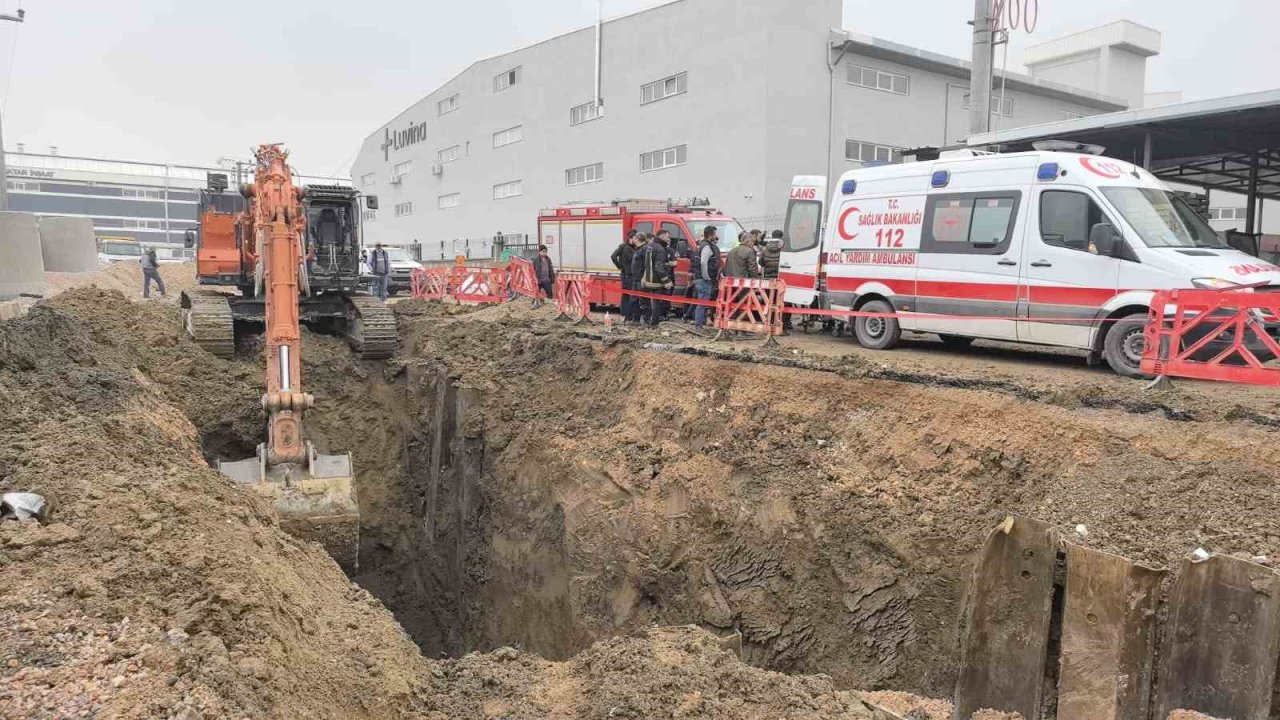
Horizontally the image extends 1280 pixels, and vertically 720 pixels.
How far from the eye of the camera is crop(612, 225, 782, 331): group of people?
41.8ft

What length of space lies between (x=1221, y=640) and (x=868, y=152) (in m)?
25.2

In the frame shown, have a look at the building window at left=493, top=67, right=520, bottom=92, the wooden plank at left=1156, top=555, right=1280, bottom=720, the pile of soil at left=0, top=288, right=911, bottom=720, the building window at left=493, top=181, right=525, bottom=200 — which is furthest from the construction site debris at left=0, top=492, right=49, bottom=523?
the building window at left=493, top=67, right=520, bottom=92

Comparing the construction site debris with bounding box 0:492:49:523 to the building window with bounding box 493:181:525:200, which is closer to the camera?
the construction site debris with bounding box 0:492:49:523

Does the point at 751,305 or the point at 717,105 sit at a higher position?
the point at 717,105

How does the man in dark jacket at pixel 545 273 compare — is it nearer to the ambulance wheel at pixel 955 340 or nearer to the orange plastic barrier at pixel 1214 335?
the ambulance wheel at pixel 955 340

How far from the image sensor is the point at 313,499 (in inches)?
309

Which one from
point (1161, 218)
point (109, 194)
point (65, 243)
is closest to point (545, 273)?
→ point (1161, 218)

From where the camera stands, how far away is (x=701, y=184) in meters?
27.5

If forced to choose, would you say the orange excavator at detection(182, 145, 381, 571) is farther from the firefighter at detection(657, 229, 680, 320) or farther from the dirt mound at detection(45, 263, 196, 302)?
the firefighter at detection(657, 229, 680, 320)

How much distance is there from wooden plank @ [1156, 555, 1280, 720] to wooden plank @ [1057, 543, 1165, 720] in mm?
99

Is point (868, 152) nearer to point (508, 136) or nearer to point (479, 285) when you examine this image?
point (479, 285)

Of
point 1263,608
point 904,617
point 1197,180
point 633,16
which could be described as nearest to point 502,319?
point 904,617

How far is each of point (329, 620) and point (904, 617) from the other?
4227 mm

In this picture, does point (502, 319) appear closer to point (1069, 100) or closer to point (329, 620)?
point (329, 620)
